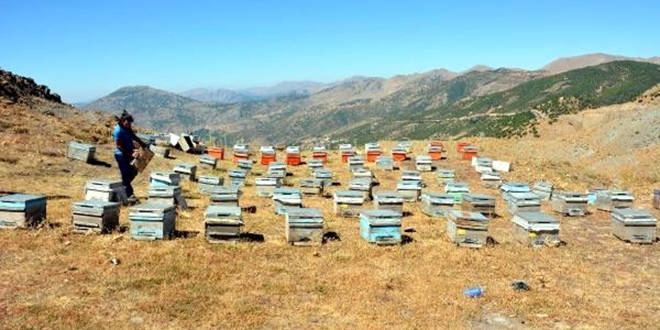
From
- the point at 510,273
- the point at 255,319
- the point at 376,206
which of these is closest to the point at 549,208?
the point at 376,206

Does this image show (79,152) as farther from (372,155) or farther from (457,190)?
(372,155)

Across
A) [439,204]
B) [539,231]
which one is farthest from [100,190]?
[539,231]

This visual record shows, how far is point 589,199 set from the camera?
2778cm

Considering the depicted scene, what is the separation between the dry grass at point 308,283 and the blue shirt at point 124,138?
3038 millimetres

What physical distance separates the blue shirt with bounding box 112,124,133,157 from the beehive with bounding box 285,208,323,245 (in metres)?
7.45

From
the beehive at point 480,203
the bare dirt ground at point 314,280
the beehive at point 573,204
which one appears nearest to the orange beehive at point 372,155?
the beehive at point 573,204

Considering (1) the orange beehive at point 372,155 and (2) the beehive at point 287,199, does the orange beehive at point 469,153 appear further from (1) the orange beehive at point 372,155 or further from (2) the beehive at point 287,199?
(2) the beehive at point 287,199

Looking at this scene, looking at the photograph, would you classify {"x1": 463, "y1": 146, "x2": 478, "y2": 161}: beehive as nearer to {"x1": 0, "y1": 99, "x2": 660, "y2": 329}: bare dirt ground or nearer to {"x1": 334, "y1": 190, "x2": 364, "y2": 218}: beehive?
{"x1": 0, "y1": 99, "x2": 660, "y2": 329}: bare dirt ground

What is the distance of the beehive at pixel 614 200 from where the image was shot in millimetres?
26359

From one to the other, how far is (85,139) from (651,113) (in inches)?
2726

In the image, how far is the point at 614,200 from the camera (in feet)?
86.9

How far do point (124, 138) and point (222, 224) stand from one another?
21.2ft

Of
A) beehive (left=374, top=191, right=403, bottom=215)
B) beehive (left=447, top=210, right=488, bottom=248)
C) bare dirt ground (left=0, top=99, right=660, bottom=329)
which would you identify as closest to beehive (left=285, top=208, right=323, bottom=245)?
bare dirt ground (left=0, top=99, right=660, bottom=329)

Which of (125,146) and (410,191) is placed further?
(410,191)
